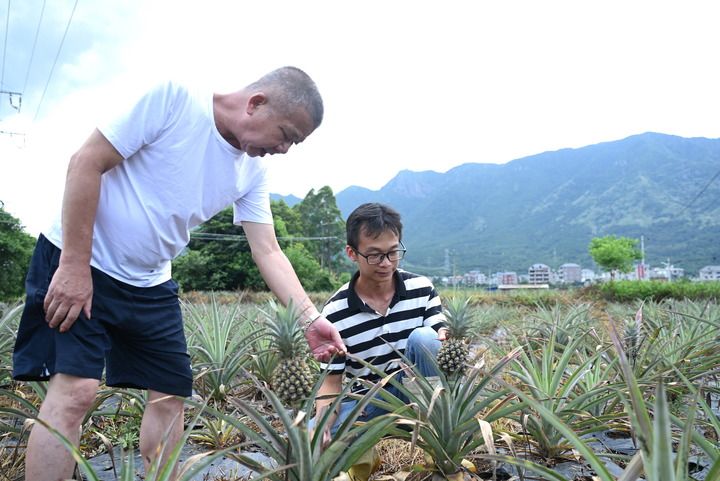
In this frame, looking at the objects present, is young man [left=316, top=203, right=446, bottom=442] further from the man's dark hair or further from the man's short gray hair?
the man's short gray hair

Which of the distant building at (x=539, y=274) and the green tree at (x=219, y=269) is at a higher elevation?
the green tree at (x=219, y=269)

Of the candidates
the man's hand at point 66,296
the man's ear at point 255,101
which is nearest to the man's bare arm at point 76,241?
the man's hand at point 66,296

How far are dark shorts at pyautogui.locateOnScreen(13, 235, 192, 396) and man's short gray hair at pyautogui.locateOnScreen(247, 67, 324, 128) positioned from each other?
919 mm

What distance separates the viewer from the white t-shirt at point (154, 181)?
6.11 ft

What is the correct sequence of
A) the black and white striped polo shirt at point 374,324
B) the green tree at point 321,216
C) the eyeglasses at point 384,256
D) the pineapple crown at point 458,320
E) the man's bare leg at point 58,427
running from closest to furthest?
the man's bare leg at point 58,427
the pineapple crown at point 458,320
the eyeglasses at point 384,256
the black and white striped polo shirt at point 374,324
the green tree at point 321,216

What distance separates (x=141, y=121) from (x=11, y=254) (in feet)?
115

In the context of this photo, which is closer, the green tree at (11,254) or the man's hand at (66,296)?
the man's hand at (66,296)

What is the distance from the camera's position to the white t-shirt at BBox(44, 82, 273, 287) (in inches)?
73.4

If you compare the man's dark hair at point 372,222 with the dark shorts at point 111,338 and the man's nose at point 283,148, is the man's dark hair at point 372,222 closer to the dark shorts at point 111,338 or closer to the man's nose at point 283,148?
the man's nose at point 283,148

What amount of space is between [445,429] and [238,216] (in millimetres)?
1362

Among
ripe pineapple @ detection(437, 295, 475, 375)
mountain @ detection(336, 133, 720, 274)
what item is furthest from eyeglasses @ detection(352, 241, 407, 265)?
mountain @ detection(336, 133, 720, 274)

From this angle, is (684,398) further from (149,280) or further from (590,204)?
(590,204)

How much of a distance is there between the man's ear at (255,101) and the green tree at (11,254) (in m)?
34.0

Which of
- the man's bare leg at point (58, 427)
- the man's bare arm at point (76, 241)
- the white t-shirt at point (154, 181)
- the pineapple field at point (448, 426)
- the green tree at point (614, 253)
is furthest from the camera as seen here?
the green tree at point (614, 253)
